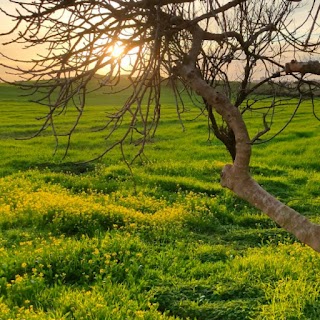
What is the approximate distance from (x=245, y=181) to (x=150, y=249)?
507 cm

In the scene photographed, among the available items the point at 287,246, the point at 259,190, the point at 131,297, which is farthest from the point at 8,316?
the point at 287,246

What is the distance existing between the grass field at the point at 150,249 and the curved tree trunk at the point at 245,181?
713 mm

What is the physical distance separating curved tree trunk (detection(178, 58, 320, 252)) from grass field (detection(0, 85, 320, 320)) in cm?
71

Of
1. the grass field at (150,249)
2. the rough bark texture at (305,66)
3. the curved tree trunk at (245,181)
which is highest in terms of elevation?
the rough bark texture at (305,66)

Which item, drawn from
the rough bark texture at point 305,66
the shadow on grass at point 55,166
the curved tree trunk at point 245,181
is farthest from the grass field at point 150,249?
the rough bark texture at point 305,66

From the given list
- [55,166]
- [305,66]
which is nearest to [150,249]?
[305,66]

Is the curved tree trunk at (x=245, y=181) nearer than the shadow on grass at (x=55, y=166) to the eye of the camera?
Yes

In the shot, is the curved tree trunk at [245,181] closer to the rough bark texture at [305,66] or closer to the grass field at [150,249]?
the rough bark texture at [305,66]

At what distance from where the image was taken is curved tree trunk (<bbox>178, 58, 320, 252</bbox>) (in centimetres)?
233

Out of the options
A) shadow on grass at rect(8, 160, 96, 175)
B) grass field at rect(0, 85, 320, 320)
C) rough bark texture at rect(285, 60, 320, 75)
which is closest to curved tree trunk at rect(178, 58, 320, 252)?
rough bark texture at rect(285, 60, 320, 75)

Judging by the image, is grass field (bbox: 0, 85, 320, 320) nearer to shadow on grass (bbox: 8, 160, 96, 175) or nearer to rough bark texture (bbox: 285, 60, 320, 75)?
shadow on grass (bbox: 8, 160, 96, 175)

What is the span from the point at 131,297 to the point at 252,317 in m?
1.36

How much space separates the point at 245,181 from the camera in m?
2.53

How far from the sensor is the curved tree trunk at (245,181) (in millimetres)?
2334
